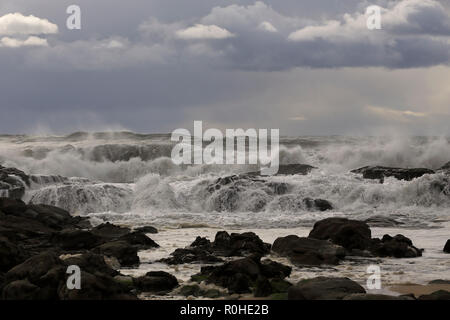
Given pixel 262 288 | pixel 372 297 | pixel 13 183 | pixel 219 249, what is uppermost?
pixel 372 297

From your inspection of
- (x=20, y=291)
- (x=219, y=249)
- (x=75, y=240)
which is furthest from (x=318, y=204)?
(x=20, y=291)

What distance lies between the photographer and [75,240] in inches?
504

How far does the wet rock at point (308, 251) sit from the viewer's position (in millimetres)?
11016

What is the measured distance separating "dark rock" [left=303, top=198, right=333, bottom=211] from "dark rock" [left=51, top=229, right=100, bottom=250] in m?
9.61

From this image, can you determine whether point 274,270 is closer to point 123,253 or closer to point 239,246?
point 239,246

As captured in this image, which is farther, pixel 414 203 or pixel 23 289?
pixel 414 203

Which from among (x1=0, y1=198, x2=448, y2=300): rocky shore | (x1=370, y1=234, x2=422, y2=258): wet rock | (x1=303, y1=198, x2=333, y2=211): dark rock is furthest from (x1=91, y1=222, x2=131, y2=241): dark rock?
(x1=303, y1=198, x2=333, y2=211): dark rock

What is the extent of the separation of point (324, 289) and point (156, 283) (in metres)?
2.50

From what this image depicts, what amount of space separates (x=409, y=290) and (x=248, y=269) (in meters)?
2.26

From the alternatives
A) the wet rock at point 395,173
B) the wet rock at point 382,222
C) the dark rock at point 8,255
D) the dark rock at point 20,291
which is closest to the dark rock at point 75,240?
the dark rock at point 8,255

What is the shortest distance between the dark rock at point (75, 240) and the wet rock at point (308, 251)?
3707 millimetres

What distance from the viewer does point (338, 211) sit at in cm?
2041
